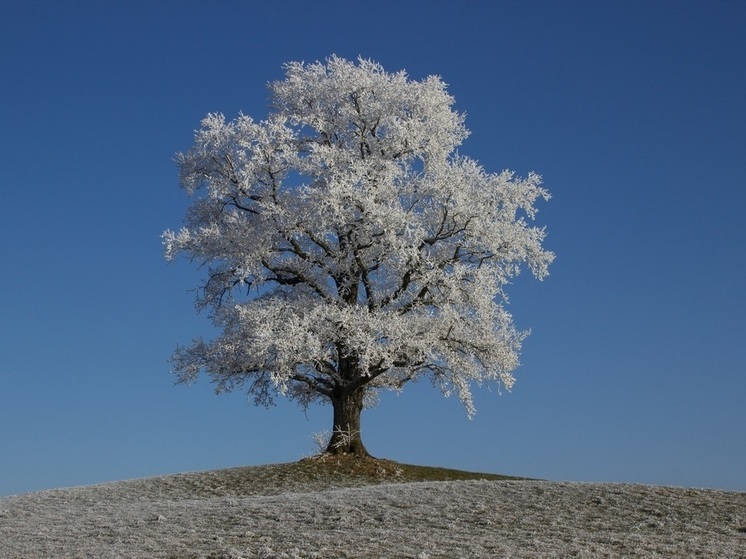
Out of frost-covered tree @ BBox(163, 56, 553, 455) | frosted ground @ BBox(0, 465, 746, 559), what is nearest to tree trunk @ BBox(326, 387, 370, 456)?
frost-covered tree @ BBox(163, 56, 553, 455)

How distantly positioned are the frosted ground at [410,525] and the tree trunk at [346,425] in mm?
8454

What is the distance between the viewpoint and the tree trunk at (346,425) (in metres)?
32.6

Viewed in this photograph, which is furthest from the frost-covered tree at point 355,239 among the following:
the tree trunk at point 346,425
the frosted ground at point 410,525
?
the frosted ground at point 410,525

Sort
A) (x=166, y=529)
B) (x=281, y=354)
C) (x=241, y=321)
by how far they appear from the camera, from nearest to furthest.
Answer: (x=166, y=529) < (x=281, y=354) < (x=241, y=321)

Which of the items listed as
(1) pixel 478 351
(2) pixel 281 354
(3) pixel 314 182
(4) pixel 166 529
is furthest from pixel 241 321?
(4) pixel 166 529

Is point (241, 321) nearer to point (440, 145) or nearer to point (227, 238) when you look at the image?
point (227, 238)

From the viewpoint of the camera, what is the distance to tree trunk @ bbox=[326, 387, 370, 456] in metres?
32.6

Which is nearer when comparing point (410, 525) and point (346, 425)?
point (410, 525)

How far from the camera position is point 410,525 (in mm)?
19062

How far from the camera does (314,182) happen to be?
31.8m

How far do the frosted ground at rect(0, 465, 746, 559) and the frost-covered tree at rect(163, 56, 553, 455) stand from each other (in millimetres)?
8001

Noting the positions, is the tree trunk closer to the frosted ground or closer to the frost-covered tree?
the frost-covered tree

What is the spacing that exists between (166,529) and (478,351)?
15.7 metres

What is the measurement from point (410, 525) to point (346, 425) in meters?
13.9
